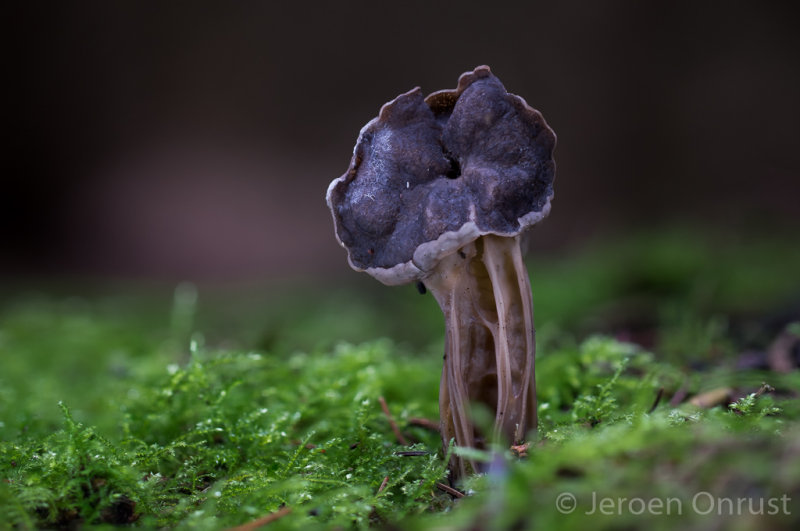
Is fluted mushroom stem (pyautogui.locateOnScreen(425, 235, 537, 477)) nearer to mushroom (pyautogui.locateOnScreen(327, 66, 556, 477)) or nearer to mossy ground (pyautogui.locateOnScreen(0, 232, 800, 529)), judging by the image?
mushroom (pyautogui.locateOnScreen(327, 66, 556, 477))

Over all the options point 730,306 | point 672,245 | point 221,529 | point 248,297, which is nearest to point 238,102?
point 248,297

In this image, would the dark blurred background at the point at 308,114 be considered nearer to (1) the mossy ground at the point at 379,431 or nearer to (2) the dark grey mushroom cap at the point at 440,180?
(1) the mossy ground at the point at 379,431

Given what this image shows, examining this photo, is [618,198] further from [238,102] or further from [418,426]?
[418,426]

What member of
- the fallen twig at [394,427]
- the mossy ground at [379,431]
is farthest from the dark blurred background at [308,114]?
the fallen twig at [394,427]

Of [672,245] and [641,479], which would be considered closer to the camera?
[641,479]

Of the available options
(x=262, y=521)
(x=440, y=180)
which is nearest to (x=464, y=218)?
(x=440, y=180)

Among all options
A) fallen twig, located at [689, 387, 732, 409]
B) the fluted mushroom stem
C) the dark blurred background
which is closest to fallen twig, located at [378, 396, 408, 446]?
the fluted mushroom stem

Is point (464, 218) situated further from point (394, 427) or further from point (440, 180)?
point (394, 427)
